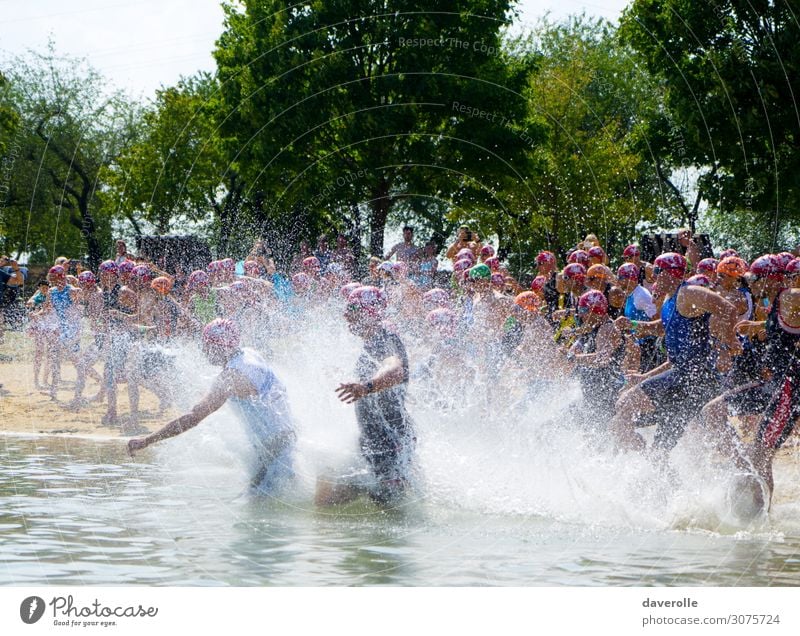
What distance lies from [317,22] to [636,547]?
14.2 m

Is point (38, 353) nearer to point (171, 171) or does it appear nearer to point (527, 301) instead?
point (527, 301)

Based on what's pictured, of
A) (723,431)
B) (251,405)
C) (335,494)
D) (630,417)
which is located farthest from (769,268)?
(251,405)

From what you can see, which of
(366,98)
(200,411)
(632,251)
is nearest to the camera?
(200,411)

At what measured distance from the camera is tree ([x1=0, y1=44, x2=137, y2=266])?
27344 mm

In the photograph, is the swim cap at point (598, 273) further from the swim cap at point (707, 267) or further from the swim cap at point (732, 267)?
the swim cap at point (732, 267)

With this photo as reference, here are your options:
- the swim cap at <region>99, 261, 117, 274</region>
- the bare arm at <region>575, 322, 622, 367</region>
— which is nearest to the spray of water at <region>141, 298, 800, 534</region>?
the bare arm at <region>575, 322, 622, 367</region>

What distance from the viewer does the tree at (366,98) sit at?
1928 cm

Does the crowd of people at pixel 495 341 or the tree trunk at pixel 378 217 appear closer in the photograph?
the crowd of people at pixel 495 341

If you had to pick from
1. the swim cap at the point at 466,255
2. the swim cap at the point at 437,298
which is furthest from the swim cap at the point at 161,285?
the swim cap at the point at 466,255

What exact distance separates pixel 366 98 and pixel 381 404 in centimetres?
1328

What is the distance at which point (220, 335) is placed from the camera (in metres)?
7.37

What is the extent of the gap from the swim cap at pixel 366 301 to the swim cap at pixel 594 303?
8.88 feet

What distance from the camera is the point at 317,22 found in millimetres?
19062
